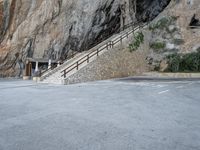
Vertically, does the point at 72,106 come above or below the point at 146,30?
below

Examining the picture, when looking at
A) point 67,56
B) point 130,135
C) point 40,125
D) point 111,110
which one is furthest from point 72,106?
point 67,56

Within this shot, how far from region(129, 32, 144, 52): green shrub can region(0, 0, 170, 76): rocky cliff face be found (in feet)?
13.0

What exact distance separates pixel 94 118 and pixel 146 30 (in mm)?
20745

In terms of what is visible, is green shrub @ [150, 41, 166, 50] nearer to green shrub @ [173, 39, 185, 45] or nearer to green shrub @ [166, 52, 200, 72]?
green shrub @ [173, 39, 185, 45]

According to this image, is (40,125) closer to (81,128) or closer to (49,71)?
(81,128)

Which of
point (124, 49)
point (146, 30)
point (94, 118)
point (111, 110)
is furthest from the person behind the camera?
point (146, 30)

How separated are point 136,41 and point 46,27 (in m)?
9.29

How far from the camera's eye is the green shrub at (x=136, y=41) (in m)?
23.1

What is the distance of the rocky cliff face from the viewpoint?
22.2m

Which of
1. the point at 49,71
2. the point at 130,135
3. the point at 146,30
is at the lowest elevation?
the point at 130,135

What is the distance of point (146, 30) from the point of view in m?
25.7

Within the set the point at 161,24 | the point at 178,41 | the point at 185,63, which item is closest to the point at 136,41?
the point at 178,41

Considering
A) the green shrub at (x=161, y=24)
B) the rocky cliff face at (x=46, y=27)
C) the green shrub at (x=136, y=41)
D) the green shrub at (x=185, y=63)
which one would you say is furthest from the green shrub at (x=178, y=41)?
the rocky cliff face at (x=46, y=27)

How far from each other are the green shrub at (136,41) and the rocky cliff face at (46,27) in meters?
3.96
